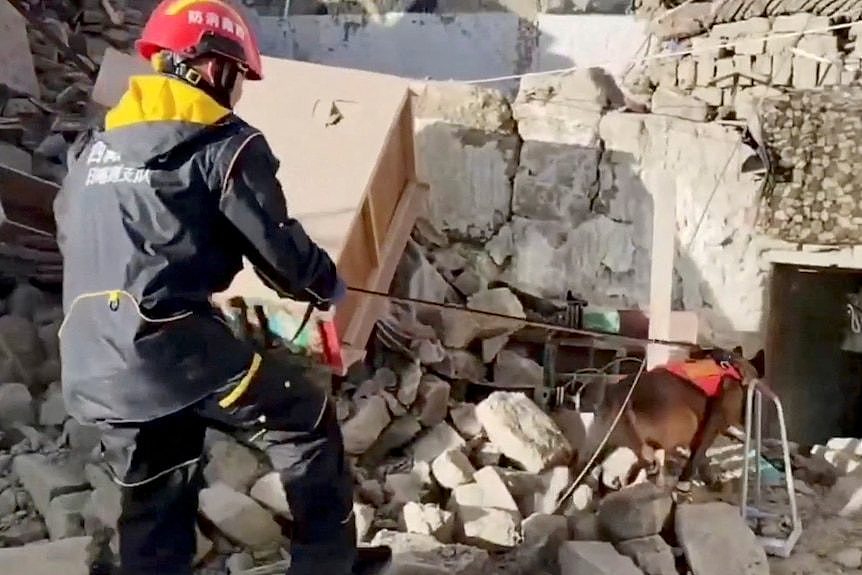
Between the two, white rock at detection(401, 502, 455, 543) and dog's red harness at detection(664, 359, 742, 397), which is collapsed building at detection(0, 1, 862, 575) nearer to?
white rock at detection(401, 502, 455, 543)

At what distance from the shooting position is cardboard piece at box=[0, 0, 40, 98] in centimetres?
392

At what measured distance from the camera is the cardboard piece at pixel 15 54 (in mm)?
3922

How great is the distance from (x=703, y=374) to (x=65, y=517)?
6.45 ft

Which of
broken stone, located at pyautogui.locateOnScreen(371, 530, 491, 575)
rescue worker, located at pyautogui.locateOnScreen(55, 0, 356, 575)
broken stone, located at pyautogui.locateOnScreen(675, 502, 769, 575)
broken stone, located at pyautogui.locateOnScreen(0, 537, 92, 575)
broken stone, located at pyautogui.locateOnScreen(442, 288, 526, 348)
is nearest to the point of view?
rescue worker, located at pyautogui.locateOnScreen(55, 0, 356, 575)

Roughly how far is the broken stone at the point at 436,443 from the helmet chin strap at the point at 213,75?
1510mm

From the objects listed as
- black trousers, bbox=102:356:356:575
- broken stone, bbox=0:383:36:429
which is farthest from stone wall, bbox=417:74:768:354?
black trousers, bbox=102:356:356:575

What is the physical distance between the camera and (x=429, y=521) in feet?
8.95

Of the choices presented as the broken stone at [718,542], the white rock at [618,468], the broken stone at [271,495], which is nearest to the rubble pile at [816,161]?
the white rock at [618,468]

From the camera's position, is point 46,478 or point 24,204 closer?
point 46,478

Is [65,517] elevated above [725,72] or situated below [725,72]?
below

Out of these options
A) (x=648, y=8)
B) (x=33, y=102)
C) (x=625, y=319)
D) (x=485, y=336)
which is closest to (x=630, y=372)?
(x=625, y=319)

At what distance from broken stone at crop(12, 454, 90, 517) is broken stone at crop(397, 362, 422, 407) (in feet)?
3.35

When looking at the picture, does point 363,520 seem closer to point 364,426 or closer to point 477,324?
point 364,426

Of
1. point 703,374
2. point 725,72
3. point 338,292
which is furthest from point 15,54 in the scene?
point 703,374
